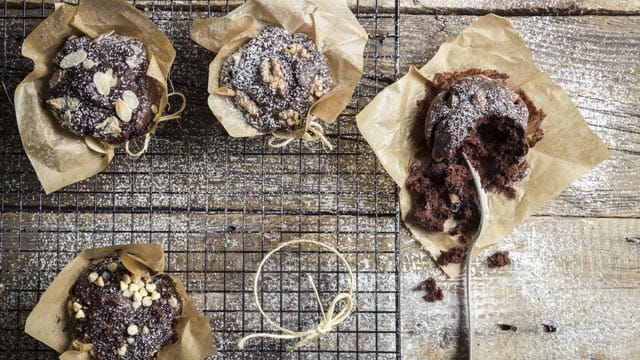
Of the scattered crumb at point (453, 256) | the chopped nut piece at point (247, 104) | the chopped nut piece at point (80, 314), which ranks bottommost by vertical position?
the scattered crumb at point (453, 256)

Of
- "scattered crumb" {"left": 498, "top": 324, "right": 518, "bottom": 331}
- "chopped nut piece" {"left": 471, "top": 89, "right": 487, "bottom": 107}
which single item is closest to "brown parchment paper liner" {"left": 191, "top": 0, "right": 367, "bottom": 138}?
"chopped nut piece" {"left": 471, "top": 89, "right": 487, "bottom": 107}

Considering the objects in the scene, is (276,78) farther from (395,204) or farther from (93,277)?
(93,277)

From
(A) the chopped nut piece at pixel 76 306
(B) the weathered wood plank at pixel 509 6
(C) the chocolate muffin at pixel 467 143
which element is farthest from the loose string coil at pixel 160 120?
(C) the chocolate muffin at pixel 467 143

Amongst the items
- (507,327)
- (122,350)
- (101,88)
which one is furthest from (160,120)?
(507,327)

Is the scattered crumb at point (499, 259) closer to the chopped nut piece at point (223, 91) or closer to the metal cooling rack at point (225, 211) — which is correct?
the metal cooling rack at point (225, 211)

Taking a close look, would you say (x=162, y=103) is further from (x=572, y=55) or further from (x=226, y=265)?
(x=572, y=55)

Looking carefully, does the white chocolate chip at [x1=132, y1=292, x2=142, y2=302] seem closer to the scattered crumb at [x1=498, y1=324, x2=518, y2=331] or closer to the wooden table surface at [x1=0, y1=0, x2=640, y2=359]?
the wooden table surface at [x1=0, y1=0, x2=640, y2=359]

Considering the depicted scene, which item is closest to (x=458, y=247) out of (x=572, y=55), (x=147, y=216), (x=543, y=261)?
(x=543, y=261)
